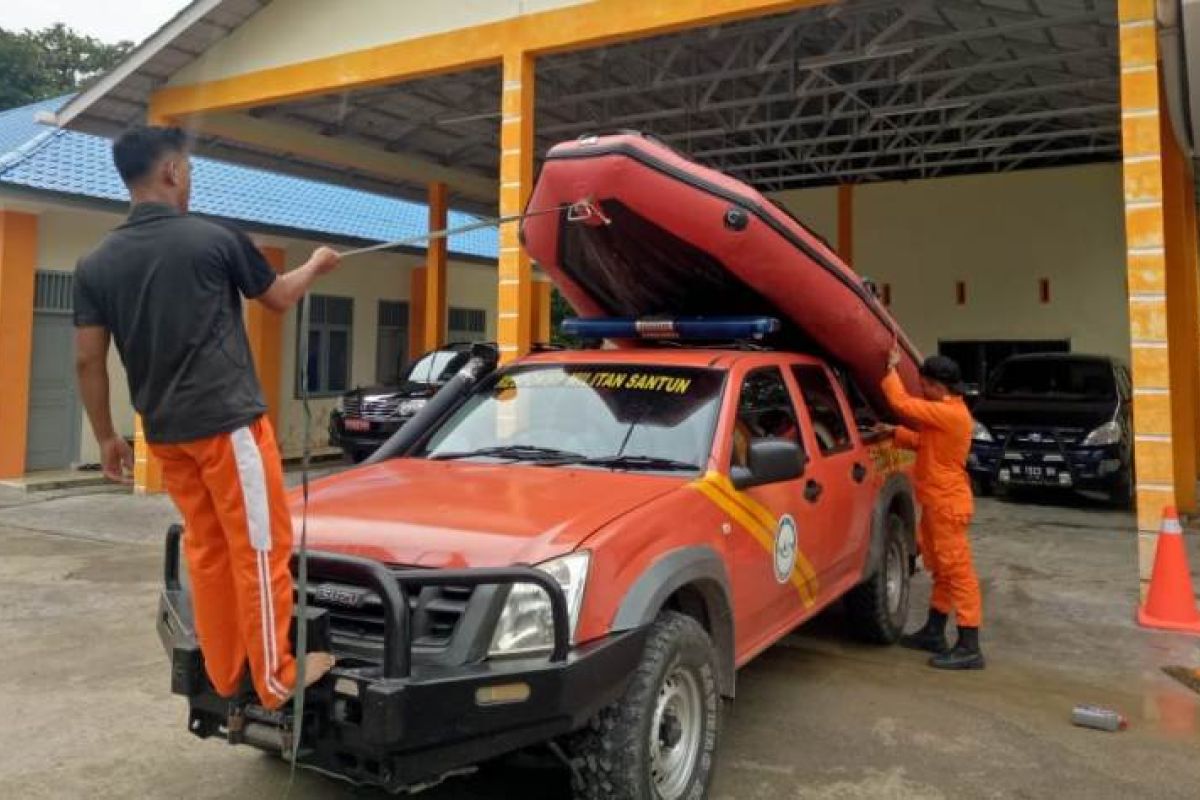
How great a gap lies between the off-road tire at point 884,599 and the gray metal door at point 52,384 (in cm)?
1162

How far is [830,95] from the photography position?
13445 millimetres

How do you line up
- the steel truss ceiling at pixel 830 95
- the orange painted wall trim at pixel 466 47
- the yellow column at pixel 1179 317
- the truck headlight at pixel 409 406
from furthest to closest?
the truck headlight at pixel 409 406, the steel truss ceiling at pixel 830 95, the yellow column at pixel 1179 317, the orange painted wall trim at pixel 466 47

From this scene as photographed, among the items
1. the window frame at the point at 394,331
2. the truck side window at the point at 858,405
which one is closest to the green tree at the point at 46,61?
the window frame at the point at 394,331

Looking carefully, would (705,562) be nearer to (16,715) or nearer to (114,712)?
(114,712)

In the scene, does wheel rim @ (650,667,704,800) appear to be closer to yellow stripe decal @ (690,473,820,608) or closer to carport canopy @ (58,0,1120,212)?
yellow stripe decal @ (690,473,820,608)

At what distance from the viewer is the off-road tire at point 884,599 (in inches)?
209

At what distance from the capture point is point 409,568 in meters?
2.85

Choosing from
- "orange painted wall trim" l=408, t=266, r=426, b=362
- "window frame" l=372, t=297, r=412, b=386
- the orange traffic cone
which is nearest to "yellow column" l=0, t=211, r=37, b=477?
"window frame" l=372, t=297, r=412, b=386

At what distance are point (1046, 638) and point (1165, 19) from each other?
4186 millimetres

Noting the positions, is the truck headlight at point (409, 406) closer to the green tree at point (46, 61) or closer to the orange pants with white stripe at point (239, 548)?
the orange pants with white stripe at point (239, 548)

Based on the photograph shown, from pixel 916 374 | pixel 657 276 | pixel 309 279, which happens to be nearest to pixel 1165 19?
pixel 916 374

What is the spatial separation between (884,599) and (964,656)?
52 centimetres

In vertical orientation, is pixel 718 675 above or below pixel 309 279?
below

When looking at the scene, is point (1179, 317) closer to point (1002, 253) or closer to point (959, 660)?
point (1002, 253)
